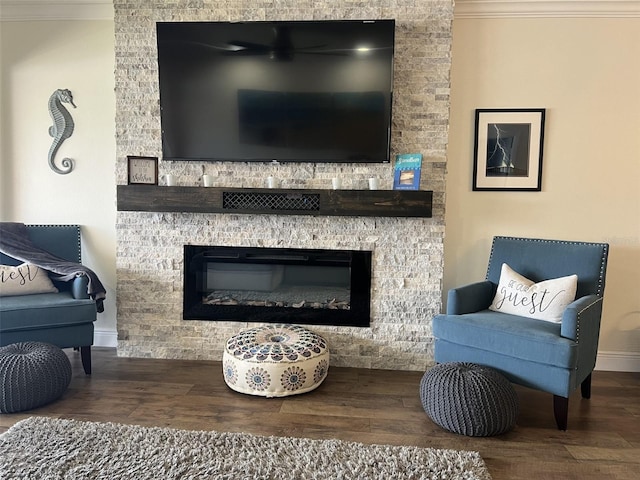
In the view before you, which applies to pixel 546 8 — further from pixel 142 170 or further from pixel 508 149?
pixel 142 170

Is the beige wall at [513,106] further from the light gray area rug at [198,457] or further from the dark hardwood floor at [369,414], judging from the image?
the light gray area rug at [198,457]

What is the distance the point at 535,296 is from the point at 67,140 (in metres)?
3.45

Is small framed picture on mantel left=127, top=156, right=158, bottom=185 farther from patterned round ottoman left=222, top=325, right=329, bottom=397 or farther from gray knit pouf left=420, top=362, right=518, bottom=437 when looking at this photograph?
gray knit pouf left=420, top=362, right=518, bottom=437

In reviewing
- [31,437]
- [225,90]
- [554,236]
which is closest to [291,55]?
[225,90]

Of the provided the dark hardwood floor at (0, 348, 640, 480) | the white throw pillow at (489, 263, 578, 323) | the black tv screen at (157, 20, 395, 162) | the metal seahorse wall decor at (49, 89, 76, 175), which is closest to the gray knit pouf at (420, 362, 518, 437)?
the dark hardwood floor at (0, 348, 640, 480)

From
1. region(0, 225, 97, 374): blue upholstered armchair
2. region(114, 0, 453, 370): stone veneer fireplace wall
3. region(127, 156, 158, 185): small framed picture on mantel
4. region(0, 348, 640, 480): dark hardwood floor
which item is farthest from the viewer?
region(127, 156, 158, 185): small framed picture on mantel

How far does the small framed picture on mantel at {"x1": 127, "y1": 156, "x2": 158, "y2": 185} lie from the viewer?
3.15m

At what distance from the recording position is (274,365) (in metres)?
2.57

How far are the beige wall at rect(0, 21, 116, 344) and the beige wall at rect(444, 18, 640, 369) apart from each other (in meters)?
2.57

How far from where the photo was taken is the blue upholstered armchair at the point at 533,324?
229 cm

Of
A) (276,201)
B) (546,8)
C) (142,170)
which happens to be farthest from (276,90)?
(546,8)

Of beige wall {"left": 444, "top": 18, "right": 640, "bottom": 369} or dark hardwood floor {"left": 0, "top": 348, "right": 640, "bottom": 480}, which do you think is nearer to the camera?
dark hardwood floor {"left": 0, "top": 348, "right": 640, "bottom": 480}

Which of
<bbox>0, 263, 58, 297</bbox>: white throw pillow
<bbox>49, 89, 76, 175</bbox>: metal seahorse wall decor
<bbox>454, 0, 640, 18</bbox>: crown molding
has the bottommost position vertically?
<bbox>0, 263, 58, 297</bbox>: white throw pillow

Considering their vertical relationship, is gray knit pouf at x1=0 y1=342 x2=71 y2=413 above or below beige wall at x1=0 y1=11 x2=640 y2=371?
below
